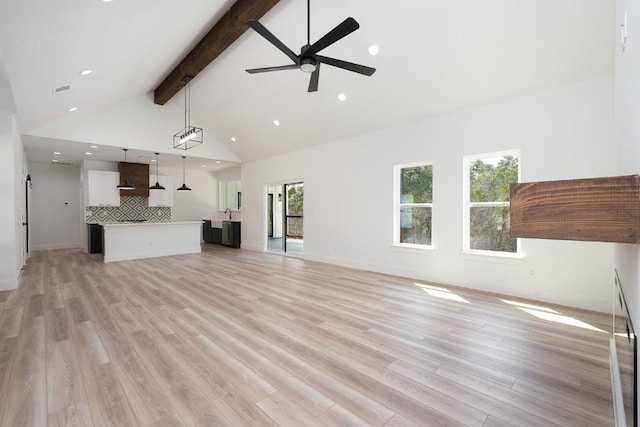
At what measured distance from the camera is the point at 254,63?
17.6ft

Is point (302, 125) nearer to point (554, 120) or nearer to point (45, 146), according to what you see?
point (554, 120)

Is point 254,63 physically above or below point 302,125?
above

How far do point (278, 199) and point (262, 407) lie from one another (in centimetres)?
960

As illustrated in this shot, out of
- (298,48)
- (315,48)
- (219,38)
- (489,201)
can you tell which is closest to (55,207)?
(219,38)

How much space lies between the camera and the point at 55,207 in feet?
31.2

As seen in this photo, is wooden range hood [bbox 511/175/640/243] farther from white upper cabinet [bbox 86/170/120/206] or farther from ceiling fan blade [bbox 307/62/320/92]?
white upper cabinet [bbox 86/170/120/206]

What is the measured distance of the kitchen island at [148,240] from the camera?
7.39 meters

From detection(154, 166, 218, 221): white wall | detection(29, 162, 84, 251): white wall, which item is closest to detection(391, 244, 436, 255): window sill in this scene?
detection(154, 166, 218, 221): white wall

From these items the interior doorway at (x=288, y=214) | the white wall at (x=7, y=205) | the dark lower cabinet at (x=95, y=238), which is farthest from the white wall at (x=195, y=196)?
the white wall at (x=7, y=205)

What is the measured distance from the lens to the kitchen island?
24.2ft

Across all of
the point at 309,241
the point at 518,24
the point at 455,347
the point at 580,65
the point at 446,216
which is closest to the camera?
the point at 455,347

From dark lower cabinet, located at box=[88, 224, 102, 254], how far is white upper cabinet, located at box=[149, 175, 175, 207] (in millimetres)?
1607

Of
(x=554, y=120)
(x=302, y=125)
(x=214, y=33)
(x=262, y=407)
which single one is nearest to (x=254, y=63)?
(x=214, y=33)

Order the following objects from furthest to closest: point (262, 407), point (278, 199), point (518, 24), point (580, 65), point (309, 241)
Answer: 1. point (278, 199)
2. point (309, 241)
3. point (580, 65)
4. point (518, 24)
5. point (262, 407)
